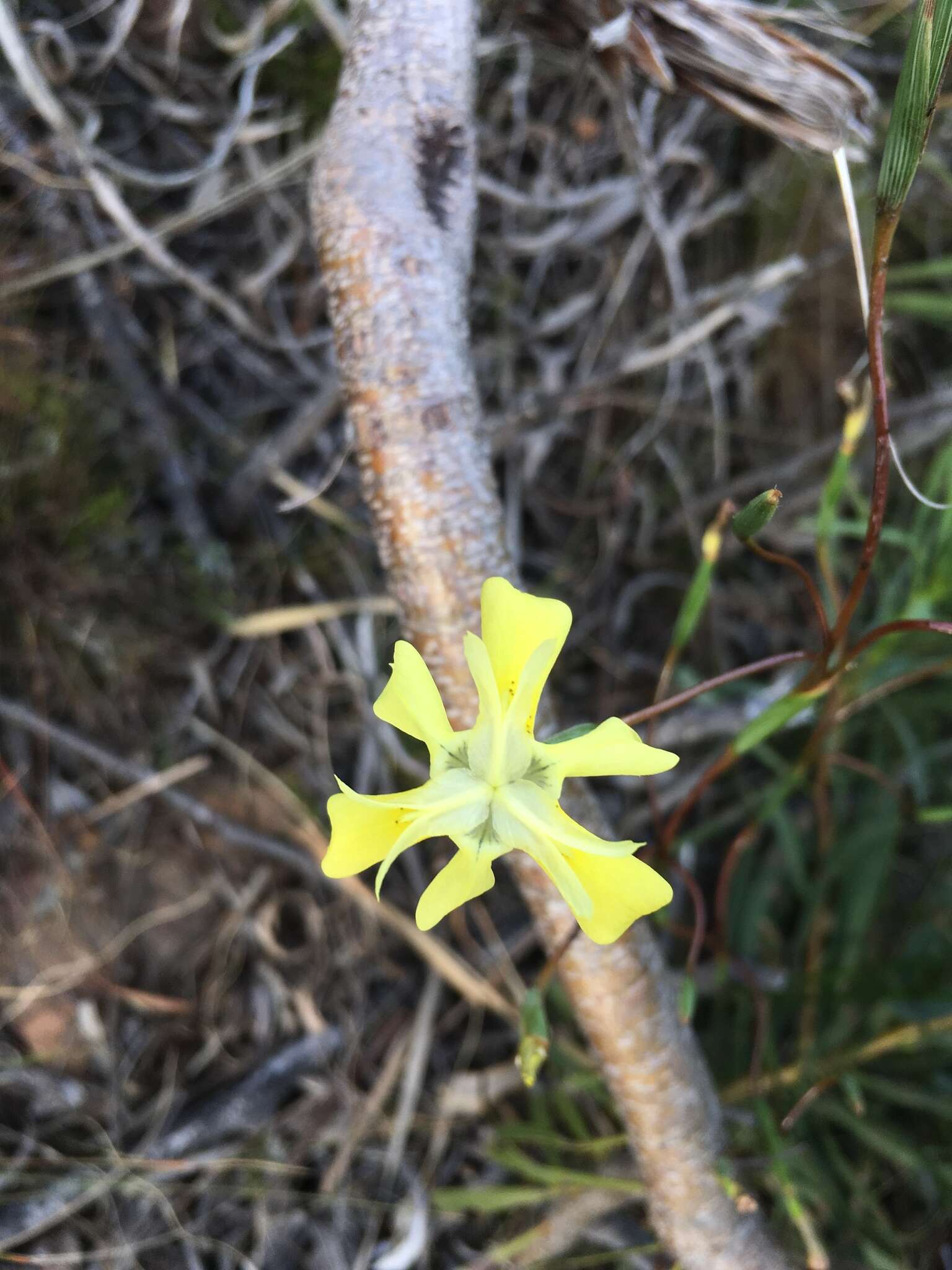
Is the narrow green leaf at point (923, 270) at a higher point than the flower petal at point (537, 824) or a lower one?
higher

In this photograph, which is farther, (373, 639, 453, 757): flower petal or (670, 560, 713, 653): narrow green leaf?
(670, 560, 713, 653): narrow green leaf

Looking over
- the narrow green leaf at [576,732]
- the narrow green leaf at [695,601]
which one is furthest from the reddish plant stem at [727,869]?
the narrow green leaf at [576,732]

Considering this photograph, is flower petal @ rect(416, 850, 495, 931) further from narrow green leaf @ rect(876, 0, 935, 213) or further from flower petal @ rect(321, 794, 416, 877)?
narrow green leaf @ rect(876, 0, 935, 213)

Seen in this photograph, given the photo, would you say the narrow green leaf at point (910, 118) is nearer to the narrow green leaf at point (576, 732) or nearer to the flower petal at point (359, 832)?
the narrow green leaf at point (576, 732)

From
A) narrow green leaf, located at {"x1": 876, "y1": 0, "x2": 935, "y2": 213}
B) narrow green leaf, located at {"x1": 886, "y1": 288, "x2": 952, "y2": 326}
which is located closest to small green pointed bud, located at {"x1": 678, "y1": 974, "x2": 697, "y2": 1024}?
narrow green leaf, located at {"x1": 876, "y1": 0, "x2": 935, "y2": 213}

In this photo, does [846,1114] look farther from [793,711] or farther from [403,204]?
[403,204]

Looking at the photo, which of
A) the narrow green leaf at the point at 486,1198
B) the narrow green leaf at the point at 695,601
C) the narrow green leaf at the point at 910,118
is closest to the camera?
the narrow green leaf at the point at 910,118

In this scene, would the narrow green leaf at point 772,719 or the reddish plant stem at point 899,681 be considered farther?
the reddish plant stem at point 899,681

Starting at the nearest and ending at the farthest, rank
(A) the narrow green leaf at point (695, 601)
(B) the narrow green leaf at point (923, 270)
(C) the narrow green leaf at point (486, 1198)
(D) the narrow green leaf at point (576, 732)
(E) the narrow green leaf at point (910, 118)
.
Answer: (E) the narrow green leaf at point (910, 118)
(D) the narrow green leaf at point (576, 732)
(A) the narrow green leaf at point (695, 601)
(C) the narrow green leaf at point (486, 1198)
(B) the narrow green leaf at point (923, 270)
